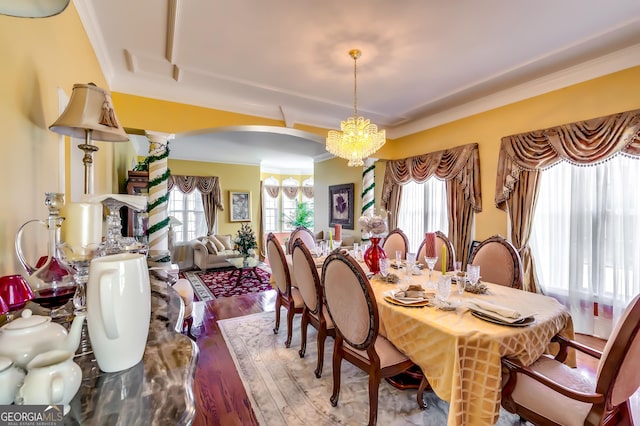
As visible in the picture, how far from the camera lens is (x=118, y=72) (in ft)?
9.95

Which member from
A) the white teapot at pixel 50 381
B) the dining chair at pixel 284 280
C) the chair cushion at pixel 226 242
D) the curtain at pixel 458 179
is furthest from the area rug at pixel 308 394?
the chair cushion at pixel 226 242

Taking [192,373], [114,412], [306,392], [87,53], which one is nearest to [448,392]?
[306,392]

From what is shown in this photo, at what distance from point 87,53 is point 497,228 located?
15.1 feet

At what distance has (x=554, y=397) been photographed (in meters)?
1.27

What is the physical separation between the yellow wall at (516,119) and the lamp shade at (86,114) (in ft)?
13.0

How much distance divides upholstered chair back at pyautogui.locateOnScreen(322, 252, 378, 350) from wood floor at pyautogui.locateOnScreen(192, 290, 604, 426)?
2.79 feet

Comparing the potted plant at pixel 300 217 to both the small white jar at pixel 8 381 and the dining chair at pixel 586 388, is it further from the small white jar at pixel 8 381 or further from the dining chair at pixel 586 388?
the small white jar at pixel 8 381

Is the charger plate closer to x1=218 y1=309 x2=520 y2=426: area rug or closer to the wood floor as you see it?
x1=218 y1=309 x2=520 y2=426: area rug

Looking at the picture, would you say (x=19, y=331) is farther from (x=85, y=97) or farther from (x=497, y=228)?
(x=497, y=228)

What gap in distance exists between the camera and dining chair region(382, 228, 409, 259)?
3.38 m

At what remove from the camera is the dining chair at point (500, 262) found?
7.27 feet

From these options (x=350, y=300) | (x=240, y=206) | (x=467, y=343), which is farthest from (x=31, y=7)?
(x=240, y=206)

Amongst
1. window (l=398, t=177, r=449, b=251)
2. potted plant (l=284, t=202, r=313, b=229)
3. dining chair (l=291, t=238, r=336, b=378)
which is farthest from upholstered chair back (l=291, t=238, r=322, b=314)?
potted plant (l=284, t=202, r=313, b=229)

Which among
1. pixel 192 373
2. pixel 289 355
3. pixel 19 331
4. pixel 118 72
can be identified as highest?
pixel 118 72
